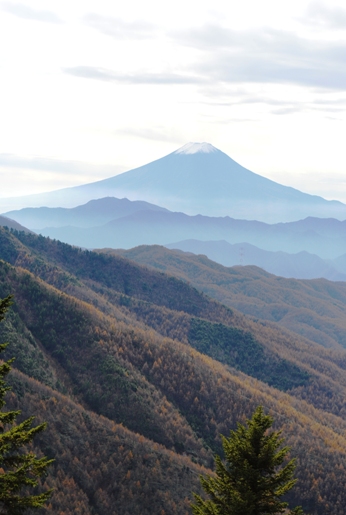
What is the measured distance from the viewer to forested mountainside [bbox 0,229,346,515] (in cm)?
3416

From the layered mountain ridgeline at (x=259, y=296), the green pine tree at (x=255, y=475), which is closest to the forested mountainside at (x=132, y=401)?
the green pine tree at (x=255, y=475)

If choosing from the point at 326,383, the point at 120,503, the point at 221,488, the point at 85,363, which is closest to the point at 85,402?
the point at 85,363

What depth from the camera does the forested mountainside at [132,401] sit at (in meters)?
34.2

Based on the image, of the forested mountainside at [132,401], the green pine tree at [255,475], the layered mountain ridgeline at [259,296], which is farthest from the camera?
the layered mountain ridgeline at [259,296]

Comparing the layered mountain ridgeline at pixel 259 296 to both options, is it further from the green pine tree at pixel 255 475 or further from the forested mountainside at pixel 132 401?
the green pine tree at pixel 255 475

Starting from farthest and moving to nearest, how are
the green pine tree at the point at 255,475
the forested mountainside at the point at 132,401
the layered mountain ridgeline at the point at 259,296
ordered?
the layered mountain ridgeline at the point at 259,296
the forested mountainside at the point at 132,401
the green pine tree at the point at 255,475

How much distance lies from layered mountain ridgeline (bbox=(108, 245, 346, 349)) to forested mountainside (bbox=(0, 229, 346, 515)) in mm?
64838

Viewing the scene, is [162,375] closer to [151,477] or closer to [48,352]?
[48,352]

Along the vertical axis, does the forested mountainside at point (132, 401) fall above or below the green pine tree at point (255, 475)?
below

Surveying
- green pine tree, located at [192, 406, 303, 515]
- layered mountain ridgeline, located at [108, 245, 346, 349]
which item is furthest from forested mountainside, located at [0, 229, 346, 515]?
layered mountain ridgeline, located at [108, 245, 346, 349]

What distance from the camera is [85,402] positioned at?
4631 centimetres

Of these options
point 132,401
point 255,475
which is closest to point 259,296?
point 132,401

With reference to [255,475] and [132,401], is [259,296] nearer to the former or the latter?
[132,401]

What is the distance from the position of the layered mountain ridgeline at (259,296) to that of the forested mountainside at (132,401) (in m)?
64.8
